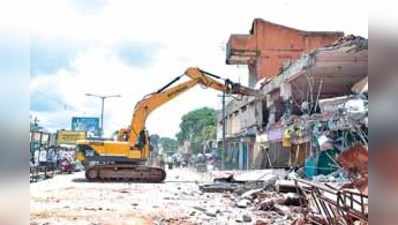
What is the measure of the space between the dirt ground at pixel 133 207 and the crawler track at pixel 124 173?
0.91 metres

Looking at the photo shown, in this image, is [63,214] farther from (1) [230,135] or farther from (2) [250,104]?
(1) [230,135]

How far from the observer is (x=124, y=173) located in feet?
21.6

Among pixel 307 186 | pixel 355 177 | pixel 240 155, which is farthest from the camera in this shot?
pixel 240 155

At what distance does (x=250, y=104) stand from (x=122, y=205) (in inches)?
128

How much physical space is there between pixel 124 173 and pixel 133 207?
259cm

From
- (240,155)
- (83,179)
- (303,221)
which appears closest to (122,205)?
(303,221)

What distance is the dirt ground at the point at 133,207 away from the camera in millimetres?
3307

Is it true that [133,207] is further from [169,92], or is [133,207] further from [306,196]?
[169,92]

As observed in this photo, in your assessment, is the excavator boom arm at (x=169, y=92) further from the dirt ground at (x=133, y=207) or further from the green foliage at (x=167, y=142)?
the dirt ground at (x=133, y=207)

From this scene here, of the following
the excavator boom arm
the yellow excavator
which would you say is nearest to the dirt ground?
the yellow excavator

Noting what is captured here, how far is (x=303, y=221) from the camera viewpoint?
Answer: 279 cm

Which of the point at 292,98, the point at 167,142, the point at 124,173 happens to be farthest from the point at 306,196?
the point at 124,173

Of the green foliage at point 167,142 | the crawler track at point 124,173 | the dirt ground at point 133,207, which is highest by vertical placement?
the green foliage at point 167,142

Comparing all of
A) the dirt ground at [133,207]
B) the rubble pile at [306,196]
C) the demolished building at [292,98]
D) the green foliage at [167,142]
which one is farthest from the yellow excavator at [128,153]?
the rubble pile at [306,196]
